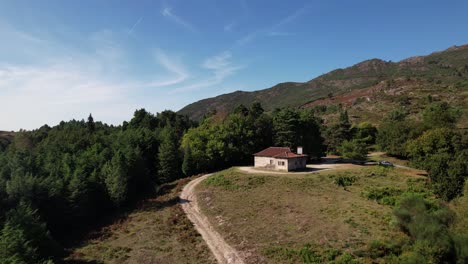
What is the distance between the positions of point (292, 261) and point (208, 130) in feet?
A: 135

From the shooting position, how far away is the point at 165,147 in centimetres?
5578

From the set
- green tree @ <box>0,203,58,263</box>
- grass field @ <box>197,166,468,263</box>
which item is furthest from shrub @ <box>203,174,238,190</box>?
green tree @ <box>0,203,58,263</box>

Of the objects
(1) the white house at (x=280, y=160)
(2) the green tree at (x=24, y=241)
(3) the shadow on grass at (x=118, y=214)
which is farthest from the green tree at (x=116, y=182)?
(1) the white house at (x=280, y=160)

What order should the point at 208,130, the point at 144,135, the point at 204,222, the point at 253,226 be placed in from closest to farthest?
the point at 253,226 → the point at 204,222 → the point at 208,130 → the point at 144,135

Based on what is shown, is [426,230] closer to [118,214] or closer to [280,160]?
[280,160]

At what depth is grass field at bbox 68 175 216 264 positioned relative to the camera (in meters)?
26.0

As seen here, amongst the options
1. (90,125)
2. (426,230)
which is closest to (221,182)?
(426,230)

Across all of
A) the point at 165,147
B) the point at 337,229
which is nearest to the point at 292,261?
the point at 337,229

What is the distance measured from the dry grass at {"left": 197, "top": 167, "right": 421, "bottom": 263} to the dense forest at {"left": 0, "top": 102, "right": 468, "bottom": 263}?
343 inches

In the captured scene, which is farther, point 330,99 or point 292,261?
point 330,99

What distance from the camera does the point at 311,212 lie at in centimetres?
3177

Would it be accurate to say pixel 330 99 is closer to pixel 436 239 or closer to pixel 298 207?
pixel 298 207

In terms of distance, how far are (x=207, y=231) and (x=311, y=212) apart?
37.0ft

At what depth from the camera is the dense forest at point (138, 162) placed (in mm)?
32156
